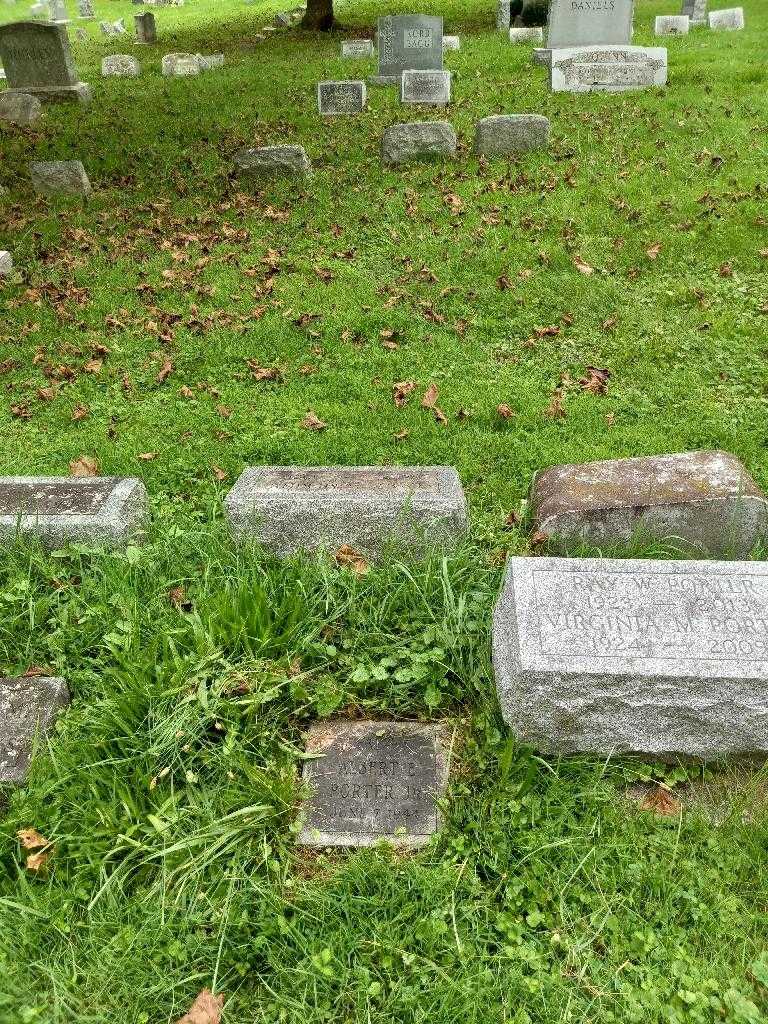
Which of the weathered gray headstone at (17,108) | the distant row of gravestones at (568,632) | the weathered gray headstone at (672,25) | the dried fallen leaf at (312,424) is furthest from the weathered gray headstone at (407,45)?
the distant row of gravestones at (568,632)

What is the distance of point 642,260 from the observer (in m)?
6.26

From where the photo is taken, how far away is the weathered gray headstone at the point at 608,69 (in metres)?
10.1

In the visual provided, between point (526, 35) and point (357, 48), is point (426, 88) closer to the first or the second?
point (357, 48)

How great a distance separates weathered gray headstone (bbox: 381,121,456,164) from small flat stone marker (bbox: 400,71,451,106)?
2631 mm

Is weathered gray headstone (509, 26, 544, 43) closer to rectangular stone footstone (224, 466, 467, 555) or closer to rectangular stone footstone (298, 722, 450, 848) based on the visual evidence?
rectangular stone footstone (224, 466, 467, 555)

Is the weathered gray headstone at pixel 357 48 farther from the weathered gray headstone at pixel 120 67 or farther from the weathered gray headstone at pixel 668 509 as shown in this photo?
the weathered gray headstone at pixel 668 509

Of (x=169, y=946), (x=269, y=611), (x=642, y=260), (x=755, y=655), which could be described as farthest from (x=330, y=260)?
(x=169, y=946)

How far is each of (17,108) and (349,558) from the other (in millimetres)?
11123

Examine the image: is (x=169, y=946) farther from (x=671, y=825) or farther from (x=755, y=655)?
(x=755, y=655)

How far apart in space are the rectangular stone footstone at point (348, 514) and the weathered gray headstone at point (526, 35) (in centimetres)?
1324

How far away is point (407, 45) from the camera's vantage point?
1134cm

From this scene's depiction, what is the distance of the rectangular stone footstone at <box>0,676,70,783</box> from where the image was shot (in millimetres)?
2730

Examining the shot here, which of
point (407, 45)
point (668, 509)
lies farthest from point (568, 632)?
point (407, 45)

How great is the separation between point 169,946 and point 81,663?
1356 millimetres
